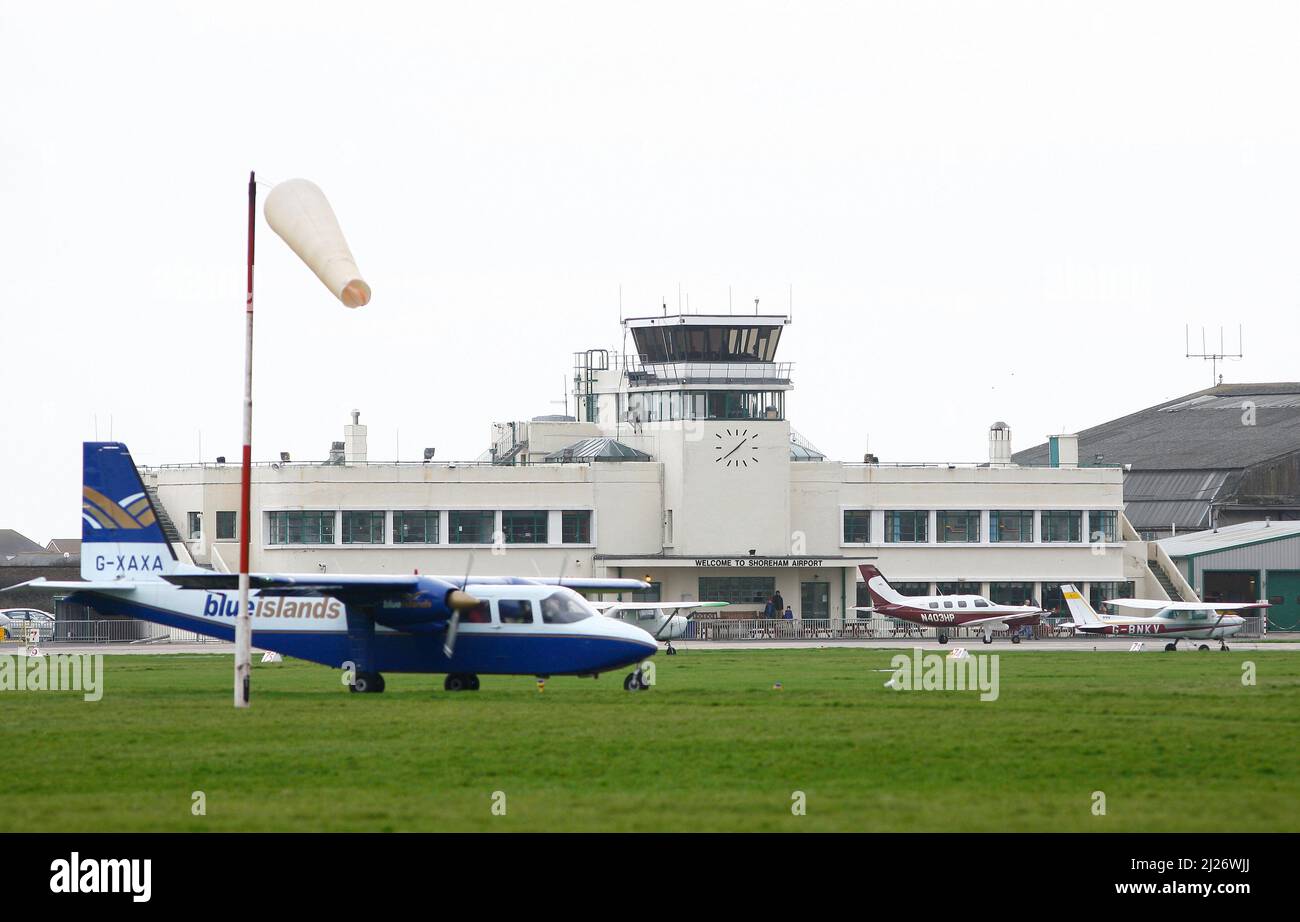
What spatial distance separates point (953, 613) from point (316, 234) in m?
52.2

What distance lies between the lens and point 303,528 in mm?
83438

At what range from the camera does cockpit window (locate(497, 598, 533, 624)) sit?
36844 mm

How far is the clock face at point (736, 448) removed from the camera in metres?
87.1

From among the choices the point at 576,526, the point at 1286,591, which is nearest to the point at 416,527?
the point at 576,526

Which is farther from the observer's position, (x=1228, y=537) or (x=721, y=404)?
(x=1228, y=537)

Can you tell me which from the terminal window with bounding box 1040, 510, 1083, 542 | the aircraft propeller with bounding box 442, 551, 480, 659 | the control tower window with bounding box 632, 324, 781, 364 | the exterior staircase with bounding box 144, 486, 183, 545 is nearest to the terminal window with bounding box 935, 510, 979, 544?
the terminal window with bounding box 1040, 510, 1083, 542

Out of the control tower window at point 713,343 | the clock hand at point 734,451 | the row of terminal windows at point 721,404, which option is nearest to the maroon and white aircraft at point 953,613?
the clock hand at point 734,451

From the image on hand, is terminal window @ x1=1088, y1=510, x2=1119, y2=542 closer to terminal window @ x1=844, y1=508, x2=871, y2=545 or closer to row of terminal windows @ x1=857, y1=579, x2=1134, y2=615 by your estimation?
row of terminal windows @ x1=857, y1=579, x2=1134, y2=615

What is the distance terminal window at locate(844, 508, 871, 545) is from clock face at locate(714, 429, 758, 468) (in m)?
5.79

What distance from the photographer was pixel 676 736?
27312 mm

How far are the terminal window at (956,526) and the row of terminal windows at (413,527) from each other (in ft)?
56.7

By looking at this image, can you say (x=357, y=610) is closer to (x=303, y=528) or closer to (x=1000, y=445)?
(x=303, y=528)

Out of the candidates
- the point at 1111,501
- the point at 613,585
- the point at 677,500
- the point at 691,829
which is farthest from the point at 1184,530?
the point at 691,829
